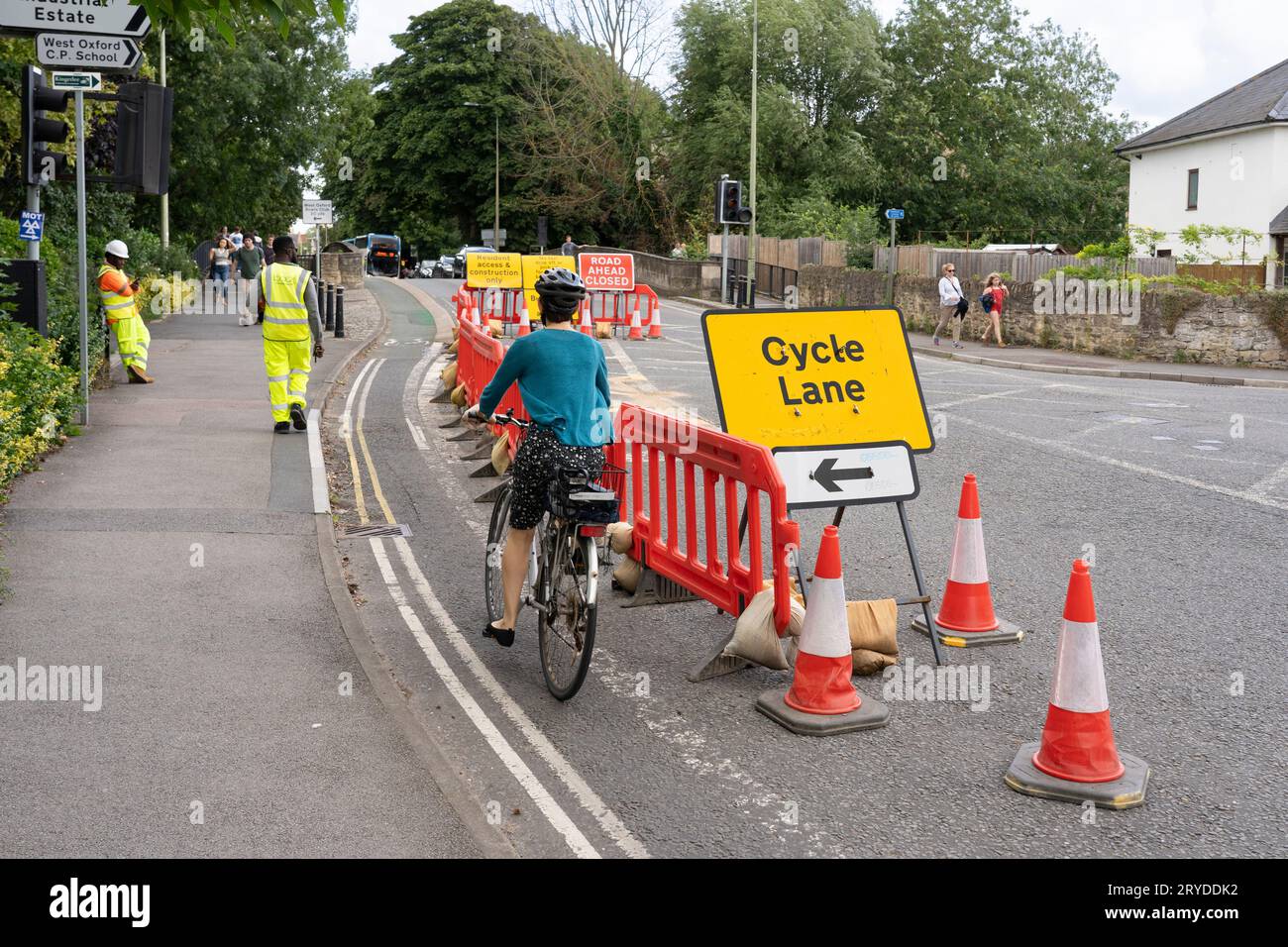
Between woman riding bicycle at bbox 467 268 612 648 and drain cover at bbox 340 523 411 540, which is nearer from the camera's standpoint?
woman riding bicycle at bbox 467 268 612 648

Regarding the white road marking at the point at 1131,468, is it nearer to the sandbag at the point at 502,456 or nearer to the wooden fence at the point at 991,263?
the sandbag at the point at 502,456

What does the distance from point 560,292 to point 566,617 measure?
58.6 inches

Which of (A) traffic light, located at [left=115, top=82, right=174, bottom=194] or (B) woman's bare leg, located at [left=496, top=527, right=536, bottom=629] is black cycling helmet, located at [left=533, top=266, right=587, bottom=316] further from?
(A) traffic light, located at [left=115, top=82, right=174, bottom=194]

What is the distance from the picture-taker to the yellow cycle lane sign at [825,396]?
6895mm

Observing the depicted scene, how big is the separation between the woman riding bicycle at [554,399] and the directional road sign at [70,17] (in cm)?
681

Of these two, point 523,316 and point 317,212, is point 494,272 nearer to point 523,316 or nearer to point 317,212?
point 523,316

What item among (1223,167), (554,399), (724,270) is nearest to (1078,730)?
(554,399)

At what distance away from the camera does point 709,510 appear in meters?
7.01

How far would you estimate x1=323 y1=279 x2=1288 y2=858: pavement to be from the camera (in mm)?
4844

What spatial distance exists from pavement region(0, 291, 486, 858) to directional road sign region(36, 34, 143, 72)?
132 inches

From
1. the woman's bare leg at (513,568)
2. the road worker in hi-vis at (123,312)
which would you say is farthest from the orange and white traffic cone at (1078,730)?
the road worker in hi-vis at (123,312)

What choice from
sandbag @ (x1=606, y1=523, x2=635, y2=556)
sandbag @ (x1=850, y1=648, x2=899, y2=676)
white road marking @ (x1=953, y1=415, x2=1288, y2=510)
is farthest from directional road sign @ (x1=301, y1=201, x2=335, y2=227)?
sandbag @ (x1=850, y1=648, x2=899, y2=676)

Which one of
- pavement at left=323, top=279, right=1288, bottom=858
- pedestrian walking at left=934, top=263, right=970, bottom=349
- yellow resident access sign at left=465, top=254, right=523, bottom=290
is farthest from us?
pedestrian walking at left=934, top=263, right=970, bottom=349
